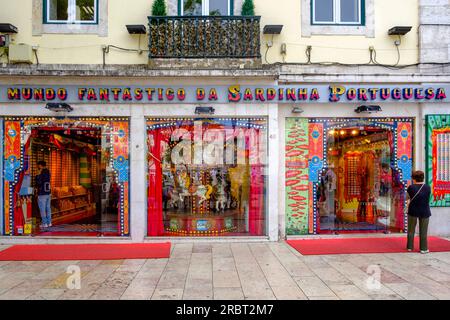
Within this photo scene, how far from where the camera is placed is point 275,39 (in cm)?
974

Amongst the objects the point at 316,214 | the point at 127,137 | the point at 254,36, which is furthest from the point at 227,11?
the point at 316,214

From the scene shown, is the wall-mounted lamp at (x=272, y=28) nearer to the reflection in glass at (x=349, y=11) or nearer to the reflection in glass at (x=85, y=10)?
the reflection in glass at (x=349, y=11)

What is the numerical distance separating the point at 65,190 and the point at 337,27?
8579 millimetres

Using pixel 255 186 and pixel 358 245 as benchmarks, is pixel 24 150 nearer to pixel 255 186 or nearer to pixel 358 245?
pixel 255 186

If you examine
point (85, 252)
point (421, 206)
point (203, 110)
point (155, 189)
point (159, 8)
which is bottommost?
point (85, 252)

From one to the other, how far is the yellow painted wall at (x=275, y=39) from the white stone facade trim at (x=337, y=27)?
0.31 feet

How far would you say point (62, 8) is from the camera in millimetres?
9852

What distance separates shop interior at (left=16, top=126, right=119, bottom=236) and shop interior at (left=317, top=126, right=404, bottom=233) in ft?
16.7

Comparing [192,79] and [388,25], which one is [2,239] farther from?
[388,25]

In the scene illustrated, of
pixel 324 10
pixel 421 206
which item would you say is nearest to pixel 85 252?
pixel 421 206

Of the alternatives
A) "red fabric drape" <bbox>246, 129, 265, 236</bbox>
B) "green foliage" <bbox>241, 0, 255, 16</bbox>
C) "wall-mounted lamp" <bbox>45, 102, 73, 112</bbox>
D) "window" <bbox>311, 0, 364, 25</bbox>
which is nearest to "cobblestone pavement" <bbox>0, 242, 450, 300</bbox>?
"red fabric drape" <bbox>246, 129, 265, 236</bbox>
